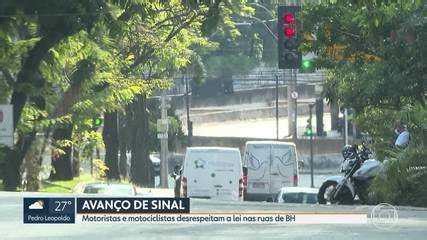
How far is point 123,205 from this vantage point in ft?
43.9

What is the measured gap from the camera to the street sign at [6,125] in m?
26.0

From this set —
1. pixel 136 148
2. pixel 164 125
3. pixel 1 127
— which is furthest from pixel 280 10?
pixel 136 148

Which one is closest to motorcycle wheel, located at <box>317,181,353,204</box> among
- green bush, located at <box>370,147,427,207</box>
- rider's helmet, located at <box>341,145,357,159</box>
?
rider's helmet, located at <box>341,145,357,159</box>

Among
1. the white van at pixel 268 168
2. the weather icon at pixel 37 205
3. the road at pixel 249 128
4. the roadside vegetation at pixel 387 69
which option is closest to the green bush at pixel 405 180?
the roadside vegetation at pixel 387 69

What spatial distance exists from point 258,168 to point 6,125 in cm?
1402

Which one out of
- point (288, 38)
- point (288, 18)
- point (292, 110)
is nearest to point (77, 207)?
point (288, 18)

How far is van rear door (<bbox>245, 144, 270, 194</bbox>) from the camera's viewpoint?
38031mm

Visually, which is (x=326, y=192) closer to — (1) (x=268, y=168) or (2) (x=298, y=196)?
(2) (x=298, y=196)

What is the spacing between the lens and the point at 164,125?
43.0m

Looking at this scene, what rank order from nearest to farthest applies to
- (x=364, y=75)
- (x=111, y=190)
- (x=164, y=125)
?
(x=364, y=75) → (x=111, y=190) → (x=164, y=125)

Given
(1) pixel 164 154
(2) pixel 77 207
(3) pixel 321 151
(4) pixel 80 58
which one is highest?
(4) pixel 80 58

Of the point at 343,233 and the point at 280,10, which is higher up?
the point at 280,10

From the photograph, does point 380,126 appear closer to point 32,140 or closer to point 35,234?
→ point 32,140

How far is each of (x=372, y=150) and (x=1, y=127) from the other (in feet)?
33.1
